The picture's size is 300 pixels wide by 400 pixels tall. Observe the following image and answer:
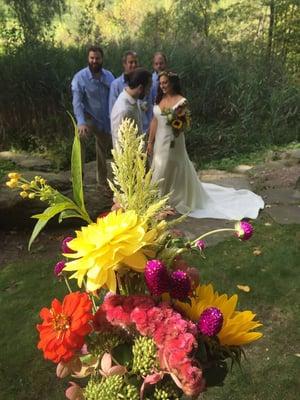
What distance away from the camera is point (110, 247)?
1.21 metres

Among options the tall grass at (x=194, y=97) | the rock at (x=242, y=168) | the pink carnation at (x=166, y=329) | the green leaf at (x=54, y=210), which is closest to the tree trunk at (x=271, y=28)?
the tall grass at (x=194, y=97)

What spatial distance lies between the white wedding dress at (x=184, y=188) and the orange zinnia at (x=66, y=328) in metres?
4.78

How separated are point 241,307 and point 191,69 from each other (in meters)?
7.25

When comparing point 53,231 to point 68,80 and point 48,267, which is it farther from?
point 68,80

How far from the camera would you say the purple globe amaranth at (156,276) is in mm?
1249

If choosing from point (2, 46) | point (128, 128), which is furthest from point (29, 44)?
point (128, 128)

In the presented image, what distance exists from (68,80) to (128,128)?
8.50 m

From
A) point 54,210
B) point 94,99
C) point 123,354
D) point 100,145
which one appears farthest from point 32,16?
point 123,354

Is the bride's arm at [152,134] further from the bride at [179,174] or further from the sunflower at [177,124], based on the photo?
the sunflower at [177,124]

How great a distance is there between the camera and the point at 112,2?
49.9ft

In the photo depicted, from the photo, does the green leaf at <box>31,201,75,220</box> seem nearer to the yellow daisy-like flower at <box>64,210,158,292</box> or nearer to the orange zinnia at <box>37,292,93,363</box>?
the yellow daisy-like flower at <box>64,210,158,292</box>

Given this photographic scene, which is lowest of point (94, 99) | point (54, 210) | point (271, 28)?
point (94, 99)

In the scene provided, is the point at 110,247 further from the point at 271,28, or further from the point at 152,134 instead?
the point at 271,28

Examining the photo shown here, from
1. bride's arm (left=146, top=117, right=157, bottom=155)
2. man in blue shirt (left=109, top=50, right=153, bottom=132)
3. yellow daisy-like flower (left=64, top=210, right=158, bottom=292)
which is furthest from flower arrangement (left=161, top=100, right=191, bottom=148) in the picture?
yellow daisy-like flower (left=64, top=210, right=158, bottom=292)
